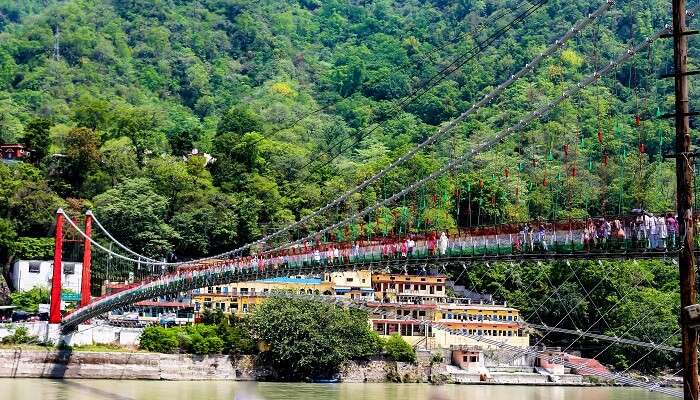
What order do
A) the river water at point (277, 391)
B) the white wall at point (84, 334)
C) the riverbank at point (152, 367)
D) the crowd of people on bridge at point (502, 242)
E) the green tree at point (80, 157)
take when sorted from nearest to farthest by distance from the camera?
the crowd of people on bridge at point (502, 242), the river water at point (277, 391), the riverbank at point (152, 367), the white wall at point (84, 334), the green tree at point (80, 157)

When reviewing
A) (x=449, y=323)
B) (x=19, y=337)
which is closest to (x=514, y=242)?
(x=19, y=337)

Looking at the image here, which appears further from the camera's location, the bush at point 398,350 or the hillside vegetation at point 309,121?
the hillside vegetation at point 309,121

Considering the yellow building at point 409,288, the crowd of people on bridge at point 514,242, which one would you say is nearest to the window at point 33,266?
the yellow building at point 409,288

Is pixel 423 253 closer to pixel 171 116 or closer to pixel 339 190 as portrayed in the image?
pixel 339 190

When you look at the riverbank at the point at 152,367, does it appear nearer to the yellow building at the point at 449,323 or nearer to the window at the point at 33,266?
the yellow building at the point at 449,323

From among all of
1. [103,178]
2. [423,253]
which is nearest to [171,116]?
[103,178]

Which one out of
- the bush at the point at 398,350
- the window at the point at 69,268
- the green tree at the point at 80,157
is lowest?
the bush at the point at 398,350

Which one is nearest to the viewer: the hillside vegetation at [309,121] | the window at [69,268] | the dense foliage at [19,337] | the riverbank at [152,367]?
the riverbank at [152,367]

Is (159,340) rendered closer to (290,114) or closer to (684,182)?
(684,182)
